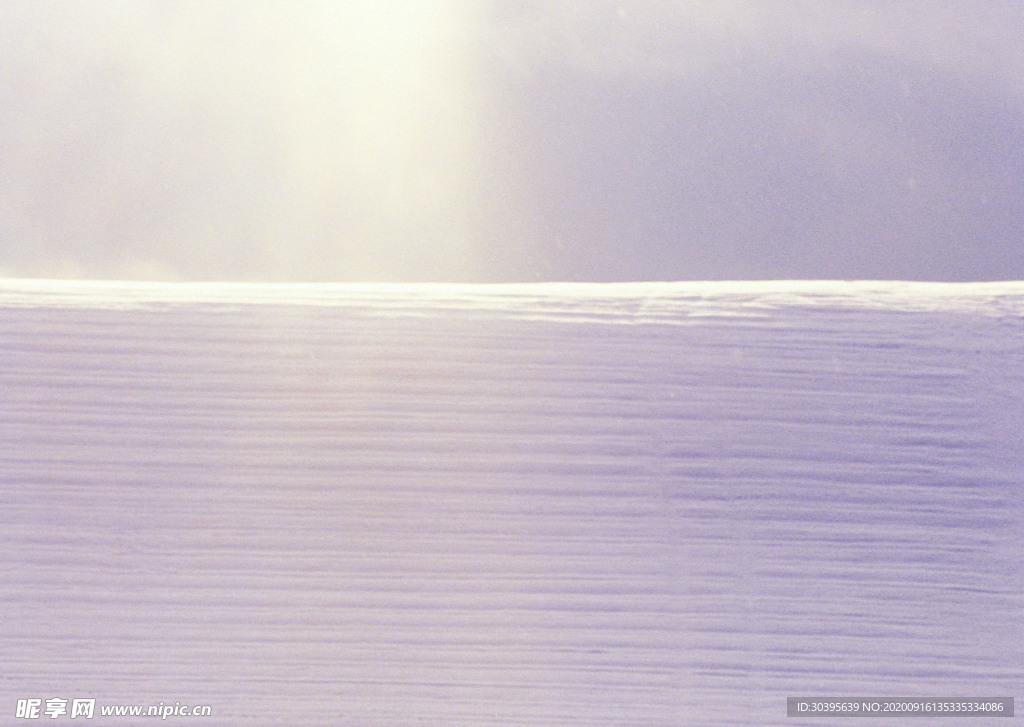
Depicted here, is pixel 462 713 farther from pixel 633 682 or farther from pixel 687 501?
pixel 687 501

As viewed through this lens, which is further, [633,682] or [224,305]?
[224,305]

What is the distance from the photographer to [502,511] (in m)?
0.78

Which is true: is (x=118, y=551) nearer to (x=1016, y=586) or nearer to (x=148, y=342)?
(x=148, y=342)

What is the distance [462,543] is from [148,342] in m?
0.33

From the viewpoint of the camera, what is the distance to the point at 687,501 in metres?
0.79

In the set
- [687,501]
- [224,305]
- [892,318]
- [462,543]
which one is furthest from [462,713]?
[892,318]

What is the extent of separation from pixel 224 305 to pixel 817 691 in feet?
2.01

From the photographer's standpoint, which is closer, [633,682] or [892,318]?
[633,682]

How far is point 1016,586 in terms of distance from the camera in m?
0.78

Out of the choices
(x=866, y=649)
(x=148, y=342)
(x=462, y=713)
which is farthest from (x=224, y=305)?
(x=866, y=649)

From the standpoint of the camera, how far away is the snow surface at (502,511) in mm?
746

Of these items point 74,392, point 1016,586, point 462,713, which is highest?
point 74,392

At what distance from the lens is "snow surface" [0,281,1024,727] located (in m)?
0.75

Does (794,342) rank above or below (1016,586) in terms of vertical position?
above
